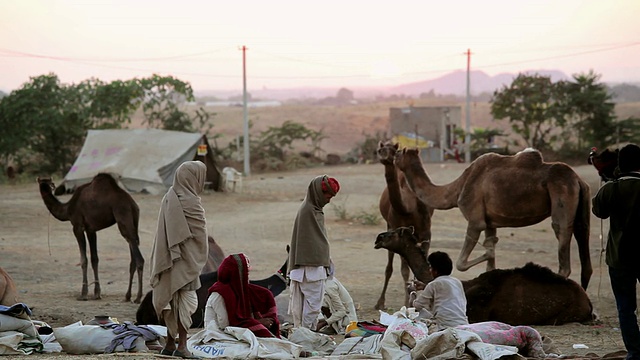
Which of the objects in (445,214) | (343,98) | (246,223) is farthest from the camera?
(343,98)

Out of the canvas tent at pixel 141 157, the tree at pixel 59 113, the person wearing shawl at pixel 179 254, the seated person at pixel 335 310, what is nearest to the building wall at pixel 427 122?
the tree at pixel 59 113

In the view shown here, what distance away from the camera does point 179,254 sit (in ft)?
24.8

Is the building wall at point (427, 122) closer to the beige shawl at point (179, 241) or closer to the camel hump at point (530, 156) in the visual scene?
the camel hump at point (530, 156)

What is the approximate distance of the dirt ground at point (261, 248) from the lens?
11.4 metres

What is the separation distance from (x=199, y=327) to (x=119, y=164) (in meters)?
18.0

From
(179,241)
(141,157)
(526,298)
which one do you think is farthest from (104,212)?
(141,157)

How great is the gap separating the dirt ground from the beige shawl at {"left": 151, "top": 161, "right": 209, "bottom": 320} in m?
3.35

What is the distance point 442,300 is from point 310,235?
4.89 feet

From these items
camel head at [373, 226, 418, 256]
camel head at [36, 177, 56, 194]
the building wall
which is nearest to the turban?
camel head at [373, 226, 418, 256]

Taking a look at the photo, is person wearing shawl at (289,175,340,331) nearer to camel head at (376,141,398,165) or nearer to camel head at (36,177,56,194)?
camel head at (376,141,398,165)

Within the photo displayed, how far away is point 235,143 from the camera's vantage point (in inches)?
1687

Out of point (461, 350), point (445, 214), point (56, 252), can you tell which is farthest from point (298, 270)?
point (445, 214)

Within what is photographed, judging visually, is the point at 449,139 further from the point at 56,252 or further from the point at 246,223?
the point at 56,252

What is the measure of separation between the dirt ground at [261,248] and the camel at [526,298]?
0.60 ft
